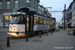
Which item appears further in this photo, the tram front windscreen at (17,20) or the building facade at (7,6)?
the building facade at (7,6)

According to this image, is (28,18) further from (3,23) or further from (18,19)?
(3,23)

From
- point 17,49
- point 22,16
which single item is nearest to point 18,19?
point 22,16

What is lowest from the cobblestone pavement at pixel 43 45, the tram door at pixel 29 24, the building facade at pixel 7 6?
the cobblestone pavement at pixel 43 45

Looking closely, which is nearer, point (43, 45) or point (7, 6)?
point (43, 45)

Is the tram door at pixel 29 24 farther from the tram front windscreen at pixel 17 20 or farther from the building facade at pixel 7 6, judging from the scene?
the building facade at pixel 7 6

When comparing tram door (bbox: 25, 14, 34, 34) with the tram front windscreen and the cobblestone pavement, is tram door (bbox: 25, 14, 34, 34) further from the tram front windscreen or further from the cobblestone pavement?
the cobblestone pavement

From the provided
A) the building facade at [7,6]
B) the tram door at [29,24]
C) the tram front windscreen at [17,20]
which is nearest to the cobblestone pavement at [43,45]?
the tram door at [29,24]

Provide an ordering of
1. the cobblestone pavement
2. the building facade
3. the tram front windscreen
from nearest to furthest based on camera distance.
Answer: the cobblestone pavement
the tram front windscreen
the building facade

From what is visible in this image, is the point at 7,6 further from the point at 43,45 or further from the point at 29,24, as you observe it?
the point at 43,45

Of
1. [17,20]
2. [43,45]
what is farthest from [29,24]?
[43,45]

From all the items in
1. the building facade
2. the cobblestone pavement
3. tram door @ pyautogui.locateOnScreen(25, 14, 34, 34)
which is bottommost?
the cobblestone pavement

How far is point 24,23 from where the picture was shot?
13.3 metres

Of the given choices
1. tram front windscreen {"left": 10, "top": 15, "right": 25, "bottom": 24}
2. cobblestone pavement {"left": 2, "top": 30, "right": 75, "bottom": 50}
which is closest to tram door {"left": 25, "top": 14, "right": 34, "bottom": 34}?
tram front windscreen {"left": 10, "top": 15, "right": 25, "bottom": 24}

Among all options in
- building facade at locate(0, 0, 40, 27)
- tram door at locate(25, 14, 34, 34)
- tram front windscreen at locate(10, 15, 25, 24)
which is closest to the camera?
tram front windscreen at locate(10, 15, 25, 24)
